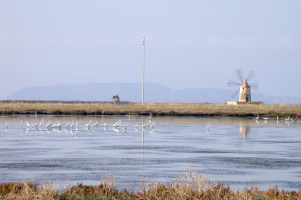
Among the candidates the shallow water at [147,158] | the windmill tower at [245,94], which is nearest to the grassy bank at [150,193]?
the shallow water at [147,158]

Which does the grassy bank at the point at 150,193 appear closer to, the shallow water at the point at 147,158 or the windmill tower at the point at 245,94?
the shallow water at the point at 147,158

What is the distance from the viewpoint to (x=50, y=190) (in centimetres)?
907

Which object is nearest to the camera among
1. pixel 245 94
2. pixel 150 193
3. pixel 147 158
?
pixel 150 193

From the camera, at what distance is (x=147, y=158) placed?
15.9 meters

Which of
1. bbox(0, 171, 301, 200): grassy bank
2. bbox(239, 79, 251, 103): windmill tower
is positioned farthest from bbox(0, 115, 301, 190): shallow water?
bbox(239, 79, 251, 103): windmill tower

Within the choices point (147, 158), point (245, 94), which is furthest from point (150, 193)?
point (245, 94)

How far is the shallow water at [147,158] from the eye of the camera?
490 inches

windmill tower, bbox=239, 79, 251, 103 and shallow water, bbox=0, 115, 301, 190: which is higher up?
windmill tower, bbox=239, 79, 251, 103

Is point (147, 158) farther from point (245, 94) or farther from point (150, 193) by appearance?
point (245, 94)

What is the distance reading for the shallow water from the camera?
40.8 ft

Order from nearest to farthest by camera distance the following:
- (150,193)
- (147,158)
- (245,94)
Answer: (150,193) → (147,158) → (245,94)

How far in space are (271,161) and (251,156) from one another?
1.32 metres

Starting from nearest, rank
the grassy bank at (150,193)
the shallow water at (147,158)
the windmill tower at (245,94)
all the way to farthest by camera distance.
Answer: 1. the grassy bank at (150,193)
2. the shallow water at (147,158)
3. the windmill tower at (245,94)

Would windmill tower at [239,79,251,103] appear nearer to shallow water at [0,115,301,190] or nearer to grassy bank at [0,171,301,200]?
shallow water at [0,115,301,190]
